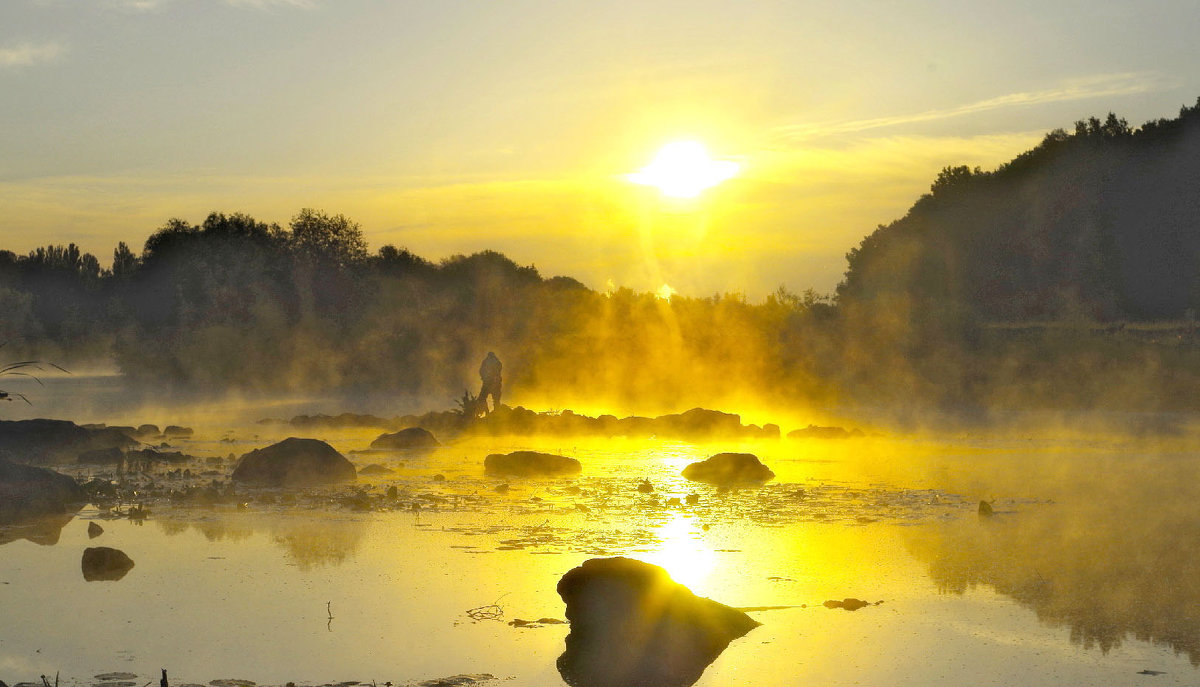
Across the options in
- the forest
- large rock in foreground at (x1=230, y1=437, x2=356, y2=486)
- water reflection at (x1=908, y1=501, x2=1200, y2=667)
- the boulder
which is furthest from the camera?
the forest

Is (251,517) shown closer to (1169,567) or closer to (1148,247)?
(1169,567)

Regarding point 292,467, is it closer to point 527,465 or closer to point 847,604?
point 527,465

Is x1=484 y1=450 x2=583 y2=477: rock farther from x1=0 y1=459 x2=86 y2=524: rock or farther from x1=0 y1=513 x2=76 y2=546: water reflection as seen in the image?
x1=0 y1=513 x2=76 y2=546: water reflection

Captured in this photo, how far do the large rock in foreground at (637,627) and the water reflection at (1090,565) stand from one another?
251 cm

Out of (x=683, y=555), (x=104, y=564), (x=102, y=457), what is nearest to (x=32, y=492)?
(x=104, y=564)

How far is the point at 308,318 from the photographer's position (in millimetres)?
42750

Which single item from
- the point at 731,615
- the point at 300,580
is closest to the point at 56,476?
the point at 300,580

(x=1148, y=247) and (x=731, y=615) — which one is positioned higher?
(x=1148, y=247)

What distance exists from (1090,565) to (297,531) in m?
7.54

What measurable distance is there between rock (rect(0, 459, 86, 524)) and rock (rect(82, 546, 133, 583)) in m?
3.12

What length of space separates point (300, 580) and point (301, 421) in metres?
17.6

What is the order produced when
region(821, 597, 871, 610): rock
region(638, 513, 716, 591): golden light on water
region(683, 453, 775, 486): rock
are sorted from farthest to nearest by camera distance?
region(683, 453, 775, 486): rock
region(638, 513, 716, 591): golden light on water
region(821, 597, 871, 610): rock

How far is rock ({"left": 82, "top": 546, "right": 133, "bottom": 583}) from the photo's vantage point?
33.6 ft

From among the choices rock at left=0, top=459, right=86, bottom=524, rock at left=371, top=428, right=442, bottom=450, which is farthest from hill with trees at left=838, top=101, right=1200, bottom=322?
rock at left=0, top=459, right=86, bottom=524
